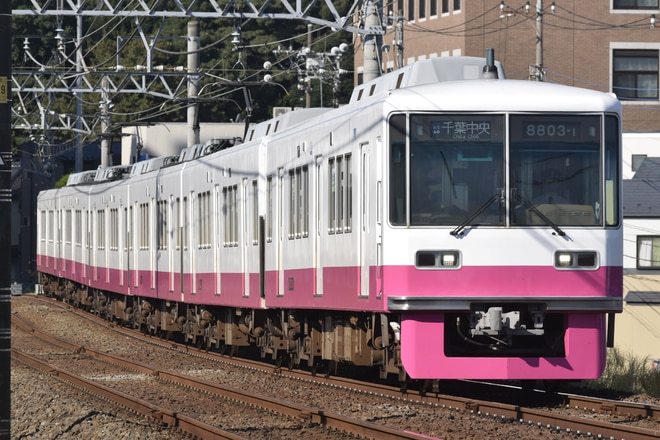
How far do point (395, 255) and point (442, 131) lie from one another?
3.62ft

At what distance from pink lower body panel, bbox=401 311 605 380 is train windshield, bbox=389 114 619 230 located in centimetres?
82

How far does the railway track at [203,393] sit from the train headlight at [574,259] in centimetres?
222

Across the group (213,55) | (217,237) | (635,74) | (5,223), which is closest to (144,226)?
(217,237)

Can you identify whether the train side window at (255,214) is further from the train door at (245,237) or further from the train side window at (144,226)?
the train side window at (144,226)

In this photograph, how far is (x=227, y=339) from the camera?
21.9 metres

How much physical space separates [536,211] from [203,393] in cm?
511

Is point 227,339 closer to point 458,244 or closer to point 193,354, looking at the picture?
point 193,354

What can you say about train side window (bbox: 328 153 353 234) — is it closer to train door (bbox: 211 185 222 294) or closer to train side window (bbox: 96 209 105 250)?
train door (bbox: 211 185 222 294)

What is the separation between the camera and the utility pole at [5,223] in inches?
369

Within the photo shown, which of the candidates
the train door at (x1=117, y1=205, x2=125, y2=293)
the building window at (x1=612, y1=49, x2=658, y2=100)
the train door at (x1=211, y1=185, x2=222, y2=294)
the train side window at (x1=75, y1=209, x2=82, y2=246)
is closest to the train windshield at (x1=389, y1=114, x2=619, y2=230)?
the train door at (x1=211, y1=185, x2=222, y2=294)

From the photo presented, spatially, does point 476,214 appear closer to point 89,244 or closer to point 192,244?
point 192,244

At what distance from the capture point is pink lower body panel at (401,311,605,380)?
12.4 m

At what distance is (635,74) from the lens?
164 ft

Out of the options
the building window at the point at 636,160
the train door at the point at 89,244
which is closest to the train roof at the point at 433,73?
the train door at the point at 89,244
